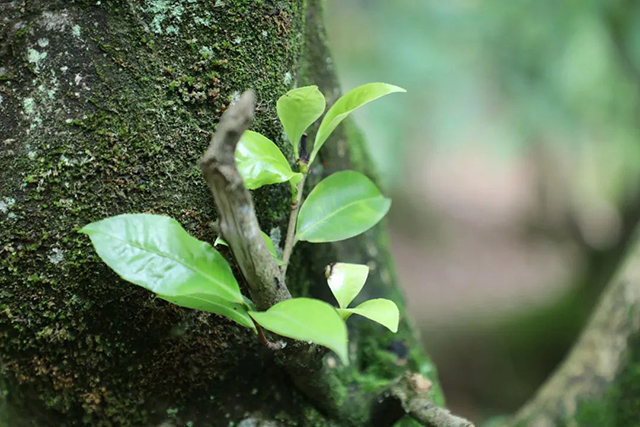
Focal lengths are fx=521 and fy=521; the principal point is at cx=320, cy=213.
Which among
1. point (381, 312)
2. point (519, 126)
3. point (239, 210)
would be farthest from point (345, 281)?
point (519, 126)

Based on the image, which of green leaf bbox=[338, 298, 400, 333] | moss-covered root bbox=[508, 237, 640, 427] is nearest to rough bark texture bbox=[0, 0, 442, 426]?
green leaf bbox=[338, 298, 400, 333]

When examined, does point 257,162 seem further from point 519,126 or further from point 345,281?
point 519,126

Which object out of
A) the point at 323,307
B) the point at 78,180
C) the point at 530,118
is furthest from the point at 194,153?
the point at 530,118

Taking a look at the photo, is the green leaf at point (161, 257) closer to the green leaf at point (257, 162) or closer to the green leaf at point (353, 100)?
the green leaf at point (257, 162)

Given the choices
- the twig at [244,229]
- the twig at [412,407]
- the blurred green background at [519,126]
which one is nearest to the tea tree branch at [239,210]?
the twig at [244,229]

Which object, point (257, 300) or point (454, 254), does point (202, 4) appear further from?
point (454, 254)

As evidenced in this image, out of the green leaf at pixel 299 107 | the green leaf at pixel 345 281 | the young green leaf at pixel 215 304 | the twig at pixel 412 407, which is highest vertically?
the green leaf at pixel 299 107
